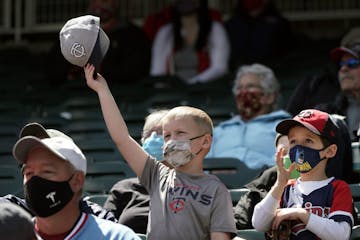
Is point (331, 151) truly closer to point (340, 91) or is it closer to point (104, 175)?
point (104, 175)

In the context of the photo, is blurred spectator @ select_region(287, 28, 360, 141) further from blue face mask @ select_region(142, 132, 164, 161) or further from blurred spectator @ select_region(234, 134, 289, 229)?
blue face mask @ select_region(142, 132, 164, 161)

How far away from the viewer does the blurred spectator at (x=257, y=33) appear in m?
9.20

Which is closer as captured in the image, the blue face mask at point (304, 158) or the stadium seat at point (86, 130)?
the blue face mask at point (304, 158)

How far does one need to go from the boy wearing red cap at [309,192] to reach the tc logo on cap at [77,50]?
1017mm

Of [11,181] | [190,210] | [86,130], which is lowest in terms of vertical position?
[86,130]

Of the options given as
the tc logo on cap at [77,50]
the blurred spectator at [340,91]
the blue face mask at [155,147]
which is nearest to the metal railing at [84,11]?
the blurred spectator at [340,91]

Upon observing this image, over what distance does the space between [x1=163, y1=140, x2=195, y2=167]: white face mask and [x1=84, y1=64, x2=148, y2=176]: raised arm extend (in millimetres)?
145

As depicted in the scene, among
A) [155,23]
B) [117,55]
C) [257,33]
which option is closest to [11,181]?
[117,55]

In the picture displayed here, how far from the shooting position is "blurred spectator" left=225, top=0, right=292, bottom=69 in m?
9.20

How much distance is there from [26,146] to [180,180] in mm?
832

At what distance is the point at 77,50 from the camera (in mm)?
4648

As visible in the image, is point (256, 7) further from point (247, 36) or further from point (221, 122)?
point (221, 122)

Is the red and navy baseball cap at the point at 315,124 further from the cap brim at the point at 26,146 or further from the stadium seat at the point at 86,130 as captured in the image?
the stadium seat at the point at 86,130

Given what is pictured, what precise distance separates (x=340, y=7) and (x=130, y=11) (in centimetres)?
234
